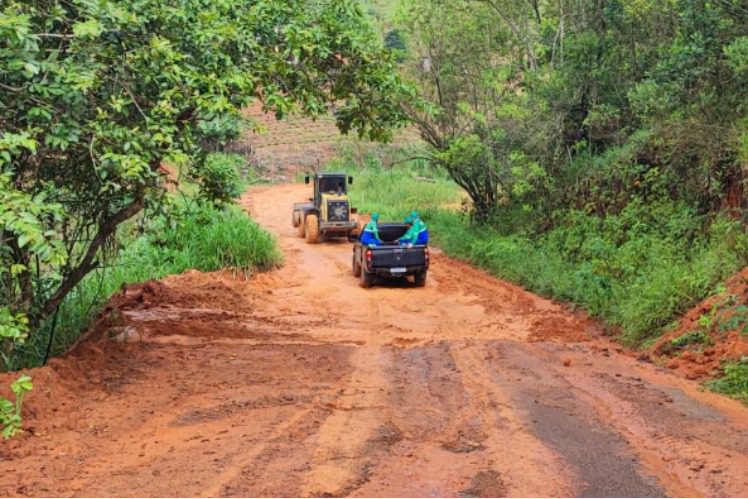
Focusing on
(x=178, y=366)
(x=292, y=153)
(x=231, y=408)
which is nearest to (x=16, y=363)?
(x=178, y=366)

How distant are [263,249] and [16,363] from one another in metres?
10.0

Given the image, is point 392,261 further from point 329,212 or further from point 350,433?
point 350,433

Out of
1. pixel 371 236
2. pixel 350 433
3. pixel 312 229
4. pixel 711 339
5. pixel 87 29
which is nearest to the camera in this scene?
pixel 87 29

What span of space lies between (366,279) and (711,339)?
26.7 feet

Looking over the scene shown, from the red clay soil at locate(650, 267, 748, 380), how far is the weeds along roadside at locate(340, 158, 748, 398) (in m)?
0.42

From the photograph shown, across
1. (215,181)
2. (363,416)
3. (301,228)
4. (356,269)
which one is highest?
(215,181)

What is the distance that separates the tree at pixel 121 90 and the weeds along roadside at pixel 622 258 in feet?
16.2

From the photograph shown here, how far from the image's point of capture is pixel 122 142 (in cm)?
701

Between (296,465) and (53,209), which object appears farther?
(53,209)

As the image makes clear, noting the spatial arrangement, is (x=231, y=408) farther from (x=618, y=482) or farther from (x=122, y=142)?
(x=618, y=482)

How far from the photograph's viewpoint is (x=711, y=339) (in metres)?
9.55

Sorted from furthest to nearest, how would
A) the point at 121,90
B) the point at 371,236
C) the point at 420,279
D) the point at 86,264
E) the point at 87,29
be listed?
the point at 420,279
the point at 371,236
the point at 86,264
the point at 121,90
the point at 87,29

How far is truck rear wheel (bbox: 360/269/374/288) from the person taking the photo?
16294mm

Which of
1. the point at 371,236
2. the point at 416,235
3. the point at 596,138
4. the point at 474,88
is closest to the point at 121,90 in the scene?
the point at 371,236
